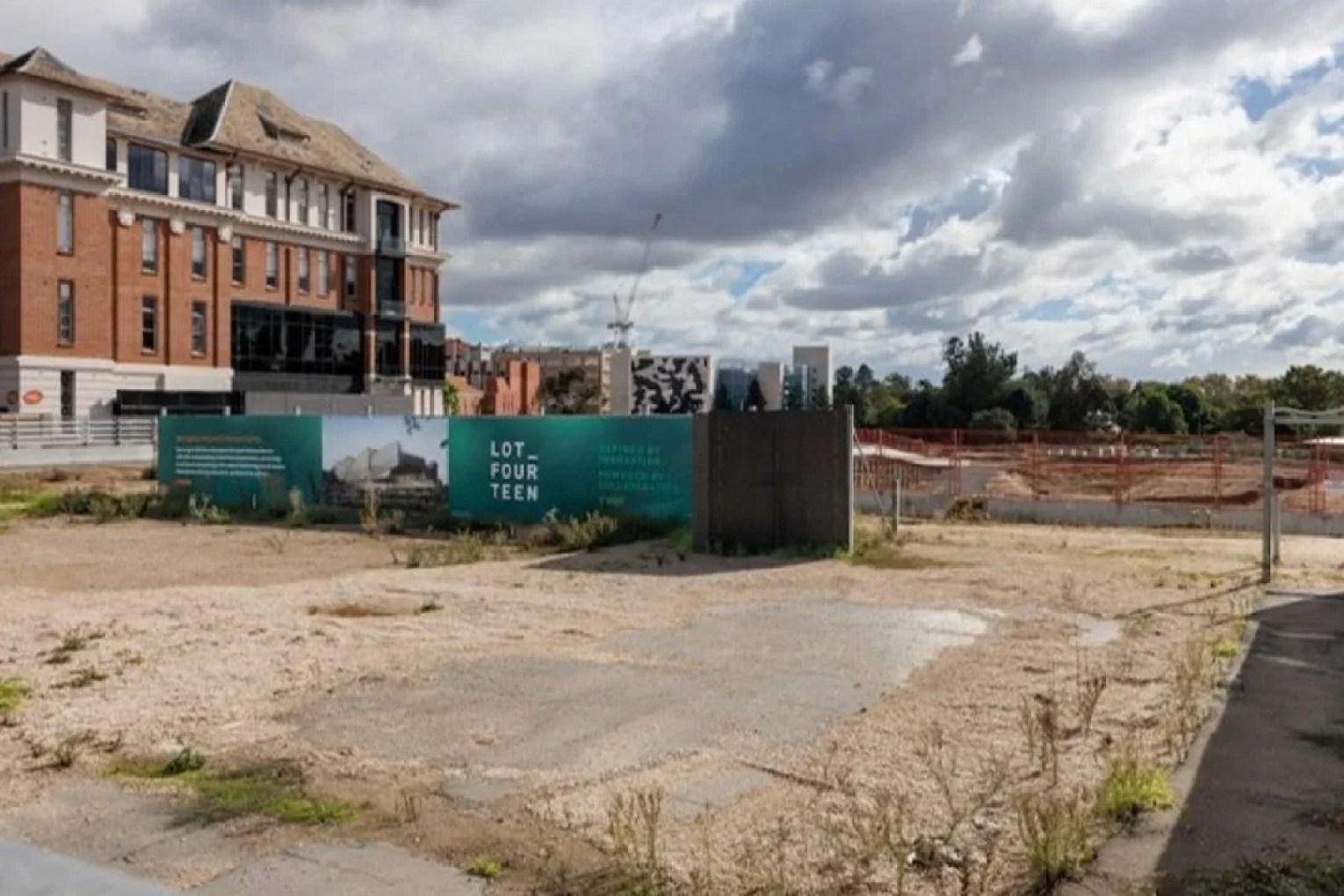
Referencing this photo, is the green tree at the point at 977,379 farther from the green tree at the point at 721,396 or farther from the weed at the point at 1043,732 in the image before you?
the weed at the point at 1043,732

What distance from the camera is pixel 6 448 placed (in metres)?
45.3

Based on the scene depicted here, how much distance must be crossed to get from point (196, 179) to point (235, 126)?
197 inches

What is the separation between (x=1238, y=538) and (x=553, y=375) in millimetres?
98983

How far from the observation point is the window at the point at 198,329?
65.7 m

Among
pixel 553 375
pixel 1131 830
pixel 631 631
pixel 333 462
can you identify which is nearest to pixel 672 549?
pixel 631 631

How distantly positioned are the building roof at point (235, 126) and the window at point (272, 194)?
4.13ft

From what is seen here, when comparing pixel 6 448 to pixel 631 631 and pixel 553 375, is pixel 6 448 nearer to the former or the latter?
pixel 631 631

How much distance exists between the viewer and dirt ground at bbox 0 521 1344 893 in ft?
21.3

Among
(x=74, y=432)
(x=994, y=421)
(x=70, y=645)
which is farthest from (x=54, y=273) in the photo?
(x=70, y=645)

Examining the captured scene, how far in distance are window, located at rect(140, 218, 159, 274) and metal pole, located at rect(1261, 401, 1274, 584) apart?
189 feet

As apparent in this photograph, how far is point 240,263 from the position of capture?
227 feet

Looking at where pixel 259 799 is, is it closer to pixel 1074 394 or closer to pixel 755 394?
pixel 755 394

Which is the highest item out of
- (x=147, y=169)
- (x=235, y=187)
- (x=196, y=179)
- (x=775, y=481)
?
(x=235, y=187)

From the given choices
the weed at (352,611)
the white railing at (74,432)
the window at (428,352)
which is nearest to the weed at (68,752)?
the weed at (352,611)
